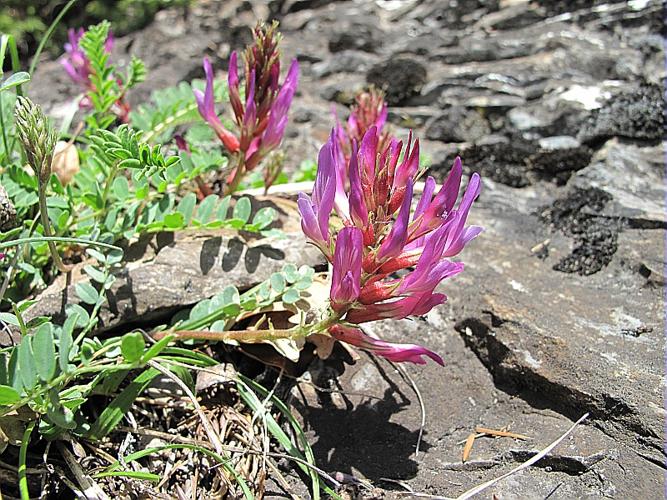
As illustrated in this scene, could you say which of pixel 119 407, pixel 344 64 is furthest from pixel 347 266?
pixel 344 64

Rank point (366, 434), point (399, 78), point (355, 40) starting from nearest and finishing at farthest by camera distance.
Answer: point (366, 434) < point (399, 78) < point (355, 40)

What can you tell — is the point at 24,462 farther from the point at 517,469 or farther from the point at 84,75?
the point at 84,75

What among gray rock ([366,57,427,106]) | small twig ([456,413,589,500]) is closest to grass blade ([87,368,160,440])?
small twig ([456,413,589,500])

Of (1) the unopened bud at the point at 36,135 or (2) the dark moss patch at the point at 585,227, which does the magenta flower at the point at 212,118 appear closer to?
(1) the unopened bud at the point at 36,135

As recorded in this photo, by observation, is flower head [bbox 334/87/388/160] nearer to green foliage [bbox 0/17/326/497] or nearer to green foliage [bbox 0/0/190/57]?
green foliage [bbox 0/17/326/497]

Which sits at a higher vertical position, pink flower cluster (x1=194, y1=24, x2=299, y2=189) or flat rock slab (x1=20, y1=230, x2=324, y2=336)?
pink flower cluster (x1=194, y1=24, x2=299, y2=189)

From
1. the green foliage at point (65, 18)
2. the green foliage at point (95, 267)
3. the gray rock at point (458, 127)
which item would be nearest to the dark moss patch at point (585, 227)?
the gray rock at point (458, 127)
